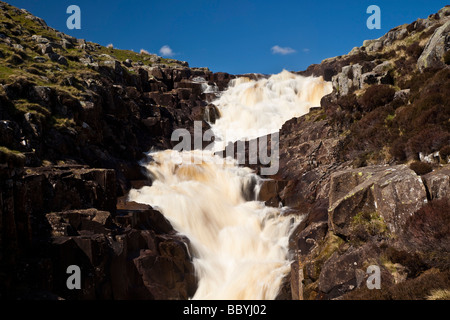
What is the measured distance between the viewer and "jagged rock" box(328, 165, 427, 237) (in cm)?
1167

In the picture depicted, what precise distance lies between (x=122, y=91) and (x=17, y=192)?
3068 centimetres

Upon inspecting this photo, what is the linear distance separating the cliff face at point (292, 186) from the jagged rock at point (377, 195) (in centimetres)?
5

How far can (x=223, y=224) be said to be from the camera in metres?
22.8

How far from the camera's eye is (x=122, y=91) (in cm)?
4012

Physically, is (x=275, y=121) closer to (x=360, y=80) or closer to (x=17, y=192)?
(x=360, y=80)

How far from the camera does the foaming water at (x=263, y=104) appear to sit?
144 ft

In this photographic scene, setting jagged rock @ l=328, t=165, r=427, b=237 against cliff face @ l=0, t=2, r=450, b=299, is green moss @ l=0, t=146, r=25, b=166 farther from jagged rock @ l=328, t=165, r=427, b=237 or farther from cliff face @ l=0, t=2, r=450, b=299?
jagged rock @ l=328, t=165, r=427, b=237

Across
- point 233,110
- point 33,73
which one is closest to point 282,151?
point 233,110

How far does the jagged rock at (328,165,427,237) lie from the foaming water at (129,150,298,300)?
486cm

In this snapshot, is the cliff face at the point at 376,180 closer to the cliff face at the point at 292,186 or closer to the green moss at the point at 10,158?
the cliff face at the point at 292,186

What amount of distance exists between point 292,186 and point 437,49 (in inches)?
568
